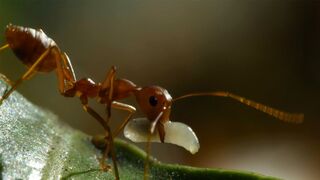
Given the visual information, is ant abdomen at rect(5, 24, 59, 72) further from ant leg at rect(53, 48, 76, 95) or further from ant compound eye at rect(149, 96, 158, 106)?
ant compound eye at rect(149, 96, 158, 106)

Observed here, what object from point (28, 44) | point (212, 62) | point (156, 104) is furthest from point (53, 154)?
point (212, 62)

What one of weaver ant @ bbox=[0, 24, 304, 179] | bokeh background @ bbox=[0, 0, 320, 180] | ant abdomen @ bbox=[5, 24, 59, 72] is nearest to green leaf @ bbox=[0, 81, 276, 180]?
weaver ant @ bbox=[0, 24, 304, 179]

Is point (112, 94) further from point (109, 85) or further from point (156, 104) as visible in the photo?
point (156, 104)

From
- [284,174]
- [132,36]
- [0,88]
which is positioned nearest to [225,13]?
[132,36]

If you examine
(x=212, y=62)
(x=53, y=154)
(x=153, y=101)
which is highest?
(x=212, y=62)

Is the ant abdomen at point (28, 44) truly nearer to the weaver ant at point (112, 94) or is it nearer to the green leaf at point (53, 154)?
the weaver ant at point (112, 94)

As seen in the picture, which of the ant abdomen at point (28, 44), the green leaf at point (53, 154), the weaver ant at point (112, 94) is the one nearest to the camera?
the green leaf at point (53, 154)

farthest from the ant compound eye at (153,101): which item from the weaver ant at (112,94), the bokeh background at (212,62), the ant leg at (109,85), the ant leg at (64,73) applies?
the bokeh background at (212,62)
